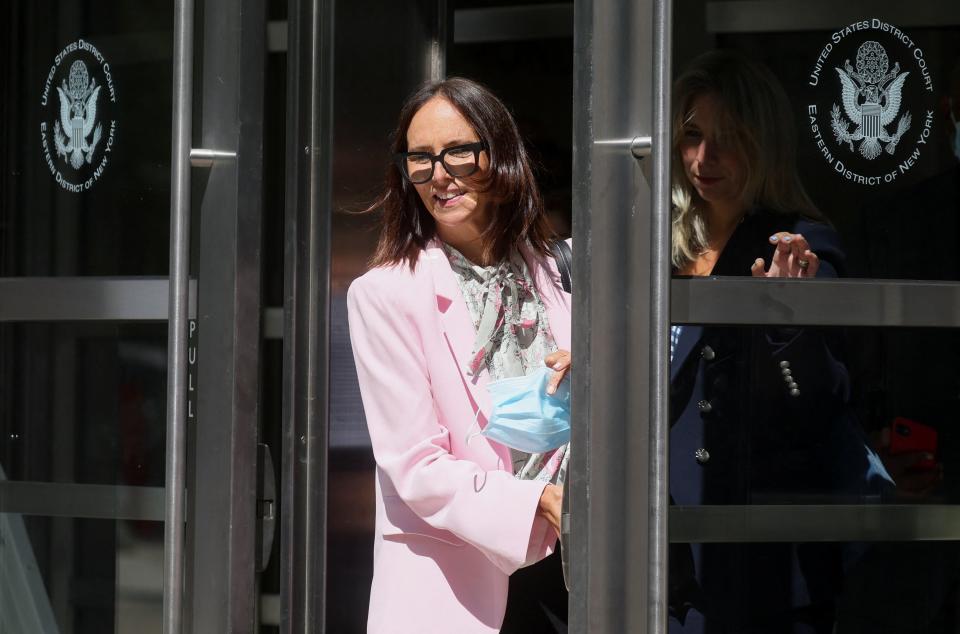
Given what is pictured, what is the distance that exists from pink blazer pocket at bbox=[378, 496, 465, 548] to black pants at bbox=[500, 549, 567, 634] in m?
0.54

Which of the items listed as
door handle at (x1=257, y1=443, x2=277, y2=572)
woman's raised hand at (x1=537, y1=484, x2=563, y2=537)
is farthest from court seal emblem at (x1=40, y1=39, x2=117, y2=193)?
woman's raised hand at (x1=537, y1=484, x2=563, y2=537)

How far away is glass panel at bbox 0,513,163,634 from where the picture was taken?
2.69m

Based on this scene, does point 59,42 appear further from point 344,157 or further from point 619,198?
point 619,198

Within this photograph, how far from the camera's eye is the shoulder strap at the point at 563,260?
109 inches

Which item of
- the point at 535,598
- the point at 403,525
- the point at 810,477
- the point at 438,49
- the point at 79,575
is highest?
the point at 438,49

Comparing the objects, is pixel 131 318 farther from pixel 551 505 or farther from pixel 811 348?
pixel 811 348

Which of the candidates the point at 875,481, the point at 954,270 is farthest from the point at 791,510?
the point at 954,270

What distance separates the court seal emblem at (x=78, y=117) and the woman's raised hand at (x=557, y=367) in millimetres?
1142

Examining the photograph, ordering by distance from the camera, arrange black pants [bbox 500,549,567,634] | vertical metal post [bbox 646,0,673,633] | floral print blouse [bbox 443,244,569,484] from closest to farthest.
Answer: vertical metal post [bbox 646,0,673,633]
floral print blouse [bbox 443,244,569,484]
black pants [bbox 500,549,567,634]

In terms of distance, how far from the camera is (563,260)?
110 inches

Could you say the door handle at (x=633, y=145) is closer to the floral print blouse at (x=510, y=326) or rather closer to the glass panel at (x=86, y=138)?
the floral print blouse at (x=510, y=326)

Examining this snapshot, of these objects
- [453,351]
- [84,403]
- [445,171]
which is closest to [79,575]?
[84,403]

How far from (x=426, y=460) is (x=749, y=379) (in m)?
0.69

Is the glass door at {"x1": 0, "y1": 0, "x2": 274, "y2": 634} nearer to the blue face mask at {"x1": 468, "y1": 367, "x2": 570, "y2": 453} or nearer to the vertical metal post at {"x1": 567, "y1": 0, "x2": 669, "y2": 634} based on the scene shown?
the blue face mask at {"x1": 468, "y1": 367, "x2": 570, "y2": 453}
